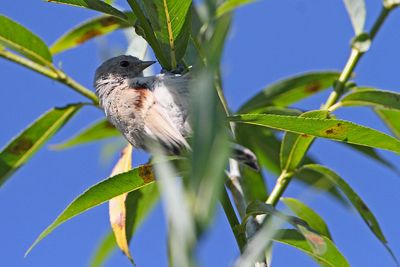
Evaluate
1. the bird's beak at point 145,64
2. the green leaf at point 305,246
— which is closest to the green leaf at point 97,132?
the bird's beak at point 145,64

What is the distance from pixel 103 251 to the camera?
323 cm

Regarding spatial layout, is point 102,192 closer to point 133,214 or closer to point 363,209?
point 133,214

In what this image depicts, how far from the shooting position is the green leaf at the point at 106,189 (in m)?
2.27

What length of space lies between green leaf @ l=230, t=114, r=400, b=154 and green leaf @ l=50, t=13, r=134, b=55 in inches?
53.9

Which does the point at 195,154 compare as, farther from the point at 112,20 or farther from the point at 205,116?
the point at 112,20

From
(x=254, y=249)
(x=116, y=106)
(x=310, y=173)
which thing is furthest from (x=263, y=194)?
(x=254, y=249)

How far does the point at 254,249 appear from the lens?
3.18ft

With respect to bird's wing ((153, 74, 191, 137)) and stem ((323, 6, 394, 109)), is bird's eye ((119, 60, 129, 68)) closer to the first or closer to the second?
bird's wing ((153, 74, 191, 137))

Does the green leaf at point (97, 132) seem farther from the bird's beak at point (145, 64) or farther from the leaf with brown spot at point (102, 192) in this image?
the leaf with brown spot at point (102, 192)

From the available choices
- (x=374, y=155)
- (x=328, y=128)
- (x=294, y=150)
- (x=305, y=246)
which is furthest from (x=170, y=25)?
(x=374, y=155)

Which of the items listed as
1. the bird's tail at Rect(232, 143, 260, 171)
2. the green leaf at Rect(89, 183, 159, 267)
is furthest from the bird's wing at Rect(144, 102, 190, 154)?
the bird's tail at Rect(232, 143, 260, 171)

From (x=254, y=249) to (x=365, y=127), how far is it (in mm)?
1271

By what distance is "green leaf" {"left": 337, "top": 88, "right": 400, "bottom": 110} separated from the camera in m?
2.64

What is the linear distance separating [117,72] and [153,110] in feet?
3.08
